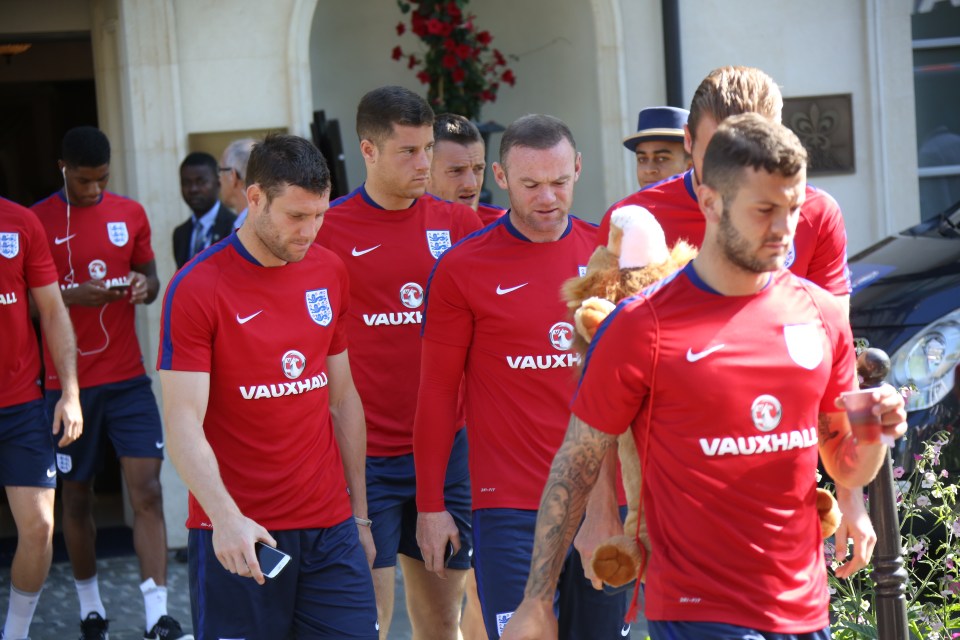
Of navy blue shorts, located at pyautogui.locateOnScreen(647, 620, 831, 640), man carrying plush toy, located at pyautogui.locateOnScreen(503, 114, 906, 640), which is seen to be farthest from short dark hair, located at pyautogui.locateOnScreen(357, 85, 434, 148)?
navy blue shorts, located at pyautogui.locateOnScreen(647, 620, 831, 640)

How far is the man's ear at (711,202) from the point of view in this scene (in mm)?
3104

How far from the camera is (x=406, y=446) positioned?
5535 mm

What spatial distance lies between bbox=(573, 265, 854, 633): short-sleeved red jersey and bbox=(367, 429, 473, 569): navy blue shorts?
2412 millimetres

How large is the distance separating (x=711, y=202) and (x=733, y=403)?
0.45 meters

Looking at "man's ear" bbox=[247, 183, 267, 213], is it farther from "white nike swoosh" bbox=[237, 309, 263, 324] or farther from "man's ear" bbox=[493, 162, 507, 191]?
"man's ear" bbox=[493, 162, 507, 191]

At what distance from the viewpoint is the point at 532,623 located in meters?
3.38

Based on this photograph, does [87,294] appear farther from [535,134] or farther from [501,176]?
[535,134]

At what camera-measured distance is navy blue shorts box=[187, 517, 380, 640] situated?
448 cm

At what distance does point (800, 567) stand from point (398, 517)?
2.68 meters

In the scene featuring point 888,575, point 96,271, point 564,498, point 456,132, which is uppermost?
point 456,132

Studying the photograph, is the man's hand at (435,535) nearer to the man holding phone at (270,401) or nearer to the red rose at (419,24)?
the man holding phone at (270,401)

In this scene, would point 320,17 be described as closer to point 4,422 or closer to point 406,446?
point 4,422

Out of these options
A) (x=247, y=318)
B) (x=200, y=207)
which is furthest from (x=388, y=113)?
(x=200, y=207)

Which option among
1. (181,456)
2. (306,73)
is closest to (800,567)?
(181,456)
